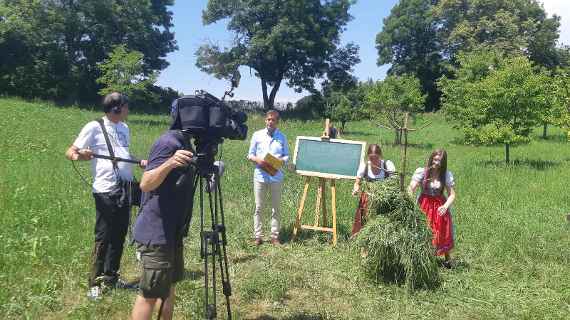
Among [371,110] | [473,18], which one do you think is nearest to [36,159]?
[371,110]

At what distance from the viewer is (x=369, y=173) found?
622cm

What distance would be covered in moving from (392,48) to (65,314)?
48.7m

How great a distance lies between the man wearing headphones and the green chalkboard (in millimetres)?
2951

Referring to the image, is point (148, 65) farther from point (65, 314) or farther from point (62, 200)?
point (65, 314)

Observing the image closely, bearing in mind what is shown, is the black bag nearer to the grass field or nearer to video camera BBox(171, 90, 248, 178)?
the grass field

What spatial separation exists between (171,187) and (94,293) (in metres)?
2.06

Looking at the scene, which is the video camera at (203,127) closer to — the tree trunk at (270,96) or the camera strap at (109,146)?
the camera strap at (109,146)

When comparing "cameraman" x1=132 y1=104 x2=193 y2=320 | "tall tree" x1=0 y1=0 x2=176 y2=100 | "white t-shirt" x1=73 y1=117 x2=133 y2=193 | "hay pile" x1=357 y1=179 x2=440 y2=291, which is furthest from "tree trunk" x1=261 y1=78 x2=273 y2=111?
"cameraman" x1=132 y1=104 x2=193 y2=320

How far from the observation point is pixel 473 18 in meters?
42.3

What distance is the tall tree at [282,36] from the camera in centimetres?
4453

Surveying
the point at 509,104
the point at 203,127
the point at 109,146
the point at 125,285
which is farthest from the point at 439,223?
the point at 509,104

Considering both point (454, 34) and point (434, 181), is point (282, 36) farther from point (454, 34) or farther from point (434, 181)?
point (434, 181)

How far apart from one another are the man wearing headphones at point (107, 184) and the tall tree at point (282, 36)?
133 ft

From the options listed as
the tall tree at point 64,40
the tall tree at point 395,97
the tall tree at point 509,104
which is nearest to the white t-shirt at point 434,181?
the tall tree at point 509,104
